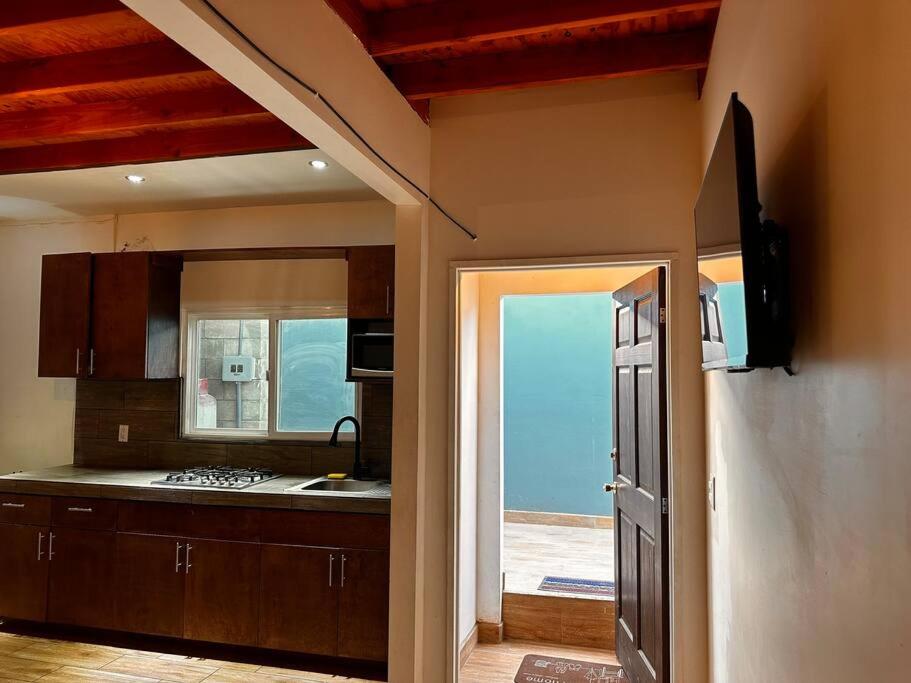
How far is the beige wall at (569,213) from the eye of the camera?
271 centimetres

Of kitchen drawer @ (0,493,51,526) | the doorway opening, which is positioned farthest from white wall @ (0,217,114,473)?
the doorway opening

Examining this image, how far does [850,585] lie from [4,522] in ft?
14.8

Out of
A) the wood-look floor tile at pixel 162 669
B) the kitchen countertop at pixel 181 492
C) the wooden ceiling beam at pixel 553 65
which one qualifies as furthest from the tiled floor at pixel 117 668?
the wooden ceiling beam at pixel 553 65

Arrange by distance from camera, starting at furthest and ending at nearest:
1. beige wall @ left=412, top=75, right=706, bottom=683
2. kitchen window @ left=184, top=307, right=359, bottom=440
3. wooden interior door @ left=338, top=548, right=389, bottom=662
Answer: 1. kitchen window @ left=184, top=307, right=359, bottom=440
2. wooden interior door @ left=338, top=548, right=389, bottom=662
3. beige wall @ left=412, top=75, right=706, bottom=683

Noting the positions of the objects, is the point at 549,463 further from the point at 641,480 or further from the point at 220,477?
Result: the point at 220,477

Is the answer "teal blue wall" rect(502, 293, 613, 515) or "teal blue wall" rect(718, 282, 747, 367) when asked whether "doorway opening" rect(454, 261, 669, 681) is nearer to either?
"teal blue wall" rect(502, 293, 613, 515)

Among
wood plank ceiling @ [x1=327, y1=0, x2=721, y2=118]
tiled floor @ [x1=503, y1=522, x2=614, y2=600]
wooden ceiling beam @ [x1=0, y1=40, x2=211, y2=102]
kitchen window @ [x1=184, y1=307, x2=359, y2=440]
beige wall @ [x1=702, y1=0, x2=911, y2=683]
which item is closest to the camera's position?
beige wall @ [x1=702, y1=0, x2=911, y2=683]

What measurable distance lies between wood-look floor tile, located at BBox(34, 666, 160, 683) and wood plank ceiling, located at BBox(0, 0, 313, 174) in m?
2.69

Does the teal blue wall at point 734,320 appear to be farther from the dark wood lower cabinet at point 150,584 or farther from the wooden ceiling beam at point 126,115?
the dark wood lower cabinet at point 150,584

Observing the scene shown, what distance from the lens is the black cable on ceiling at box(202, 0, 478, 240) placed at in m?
1.59

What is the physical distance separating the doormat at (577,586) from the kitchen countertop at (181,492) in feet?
4.43

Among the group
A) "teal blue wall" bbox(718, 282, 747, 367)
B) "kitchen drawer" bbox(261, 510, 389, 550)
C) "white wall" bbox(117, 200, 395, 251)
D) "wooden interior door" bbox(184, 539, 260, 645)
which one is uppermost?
"white wall" bbox(117, 200, 395, 251)

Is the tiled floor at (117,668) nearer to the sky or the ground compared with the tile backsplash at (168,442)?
nearer to the ground

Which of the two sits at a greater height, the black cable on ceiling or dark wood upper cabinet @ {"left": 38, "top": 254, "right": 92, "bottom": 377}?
the black cable on ceiling
